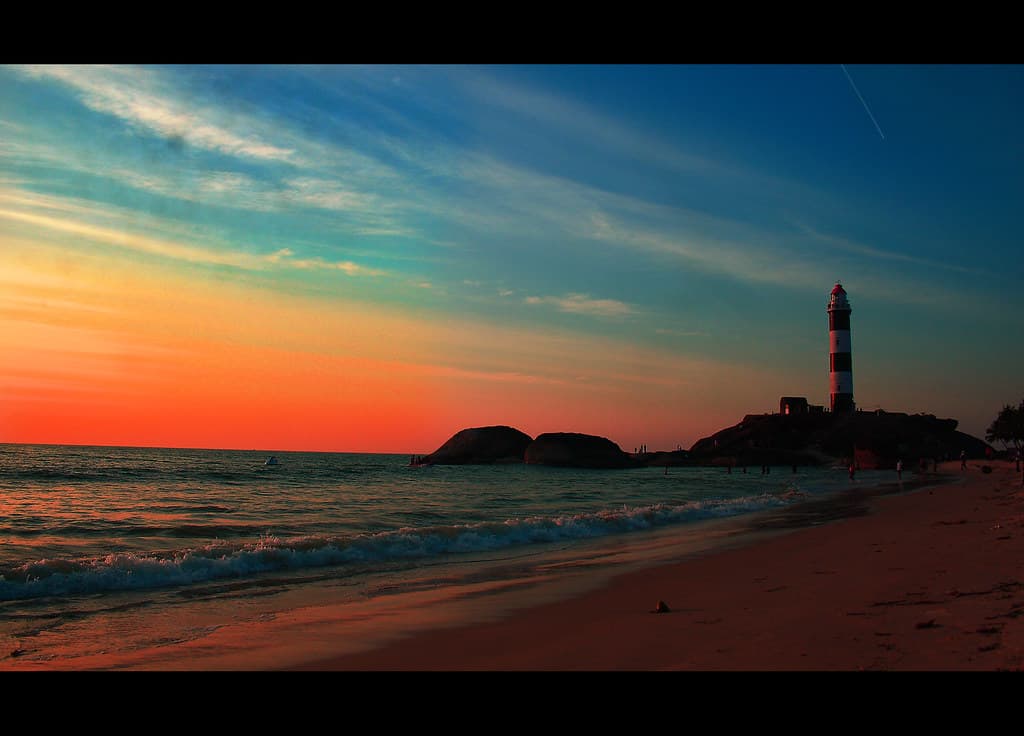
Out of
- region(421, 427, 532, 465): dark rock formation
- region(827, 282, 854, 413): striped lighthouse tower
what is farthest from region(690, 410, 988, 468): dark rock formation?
region(421, 427, 532, 465): dark rock formation

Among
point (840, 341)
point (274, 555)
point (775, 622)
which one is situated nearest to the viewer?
point (775, 622)

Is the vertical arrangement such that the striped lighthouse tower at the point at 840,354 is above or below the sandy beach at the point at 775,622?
above

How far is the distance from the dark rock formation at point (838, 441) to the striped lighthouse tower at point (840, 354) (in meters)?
2.54

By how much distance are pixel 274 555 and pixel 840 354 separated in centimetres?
9041

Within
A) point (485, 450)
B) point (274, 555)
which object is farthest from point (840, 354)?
point (274, 555)

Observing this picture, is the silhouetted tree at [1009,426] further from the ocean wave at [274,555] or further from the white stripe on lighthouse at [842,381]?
the ocean wave at [274,555]

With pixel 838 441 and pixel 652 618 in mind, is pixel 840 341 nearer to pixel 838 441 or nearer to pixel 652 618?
pixel 838 441

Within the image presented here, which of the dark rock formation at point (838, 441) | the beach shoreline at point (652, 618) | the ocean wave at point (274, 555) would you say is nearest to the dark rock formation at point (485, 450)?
the dark rock formation at point (838, 441)

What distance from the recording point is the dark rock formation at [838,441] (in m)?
94.2

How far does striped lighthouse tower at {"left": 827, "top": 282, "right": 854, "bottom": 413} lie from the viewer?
88625mm

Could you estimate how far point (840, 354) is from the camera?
91000mm
